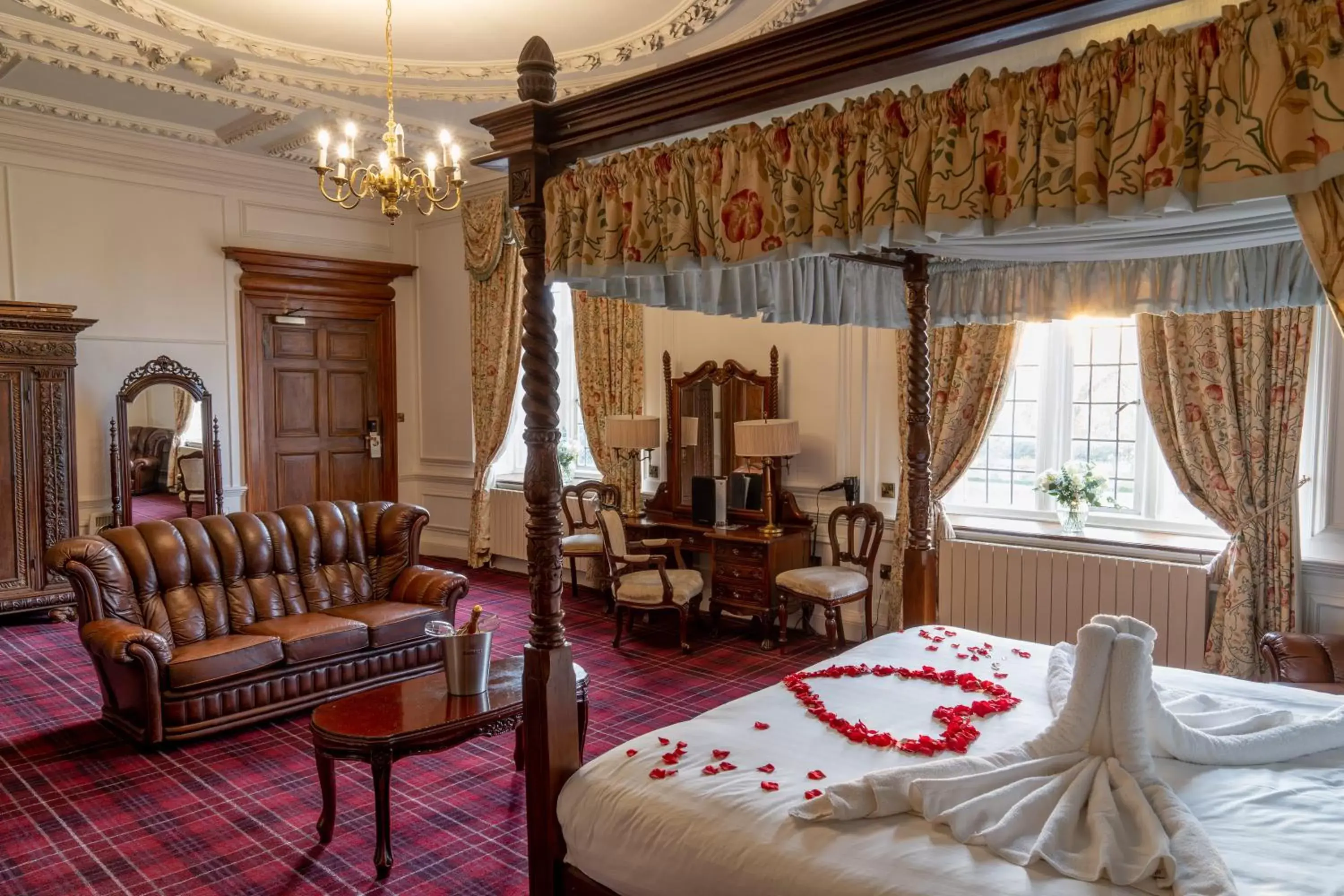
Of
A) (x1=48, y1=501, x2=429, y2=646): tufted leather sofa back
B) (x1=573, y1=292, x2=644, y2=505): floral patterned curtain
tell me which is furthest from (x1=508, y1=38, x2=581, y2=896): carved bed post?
(x1=573, y1=292, x2=644, y2=505): floral patterned curtain

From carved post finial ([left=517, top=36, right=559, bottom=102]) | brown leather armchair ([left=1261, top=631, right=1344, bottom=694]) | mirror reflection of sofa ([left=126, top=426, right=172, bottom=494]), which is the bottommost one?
brown leather armchair ([left=1261, top=631, right=1344, bottom=694])

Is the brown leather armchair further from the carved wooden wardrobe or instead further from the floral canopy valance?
the carved wooden wardrobe

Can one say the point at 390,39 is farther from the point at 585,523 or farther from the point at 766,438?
the point at 585,523

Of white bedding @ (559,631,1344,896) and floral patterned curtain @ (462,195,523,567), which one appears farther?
floral patterned curtain @ (462,195,523,567)

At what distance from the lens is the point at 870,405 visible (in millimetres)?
5812

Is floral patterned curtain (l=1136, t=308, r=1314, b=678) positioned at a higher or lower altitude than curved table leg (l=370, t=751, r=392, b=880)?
higher

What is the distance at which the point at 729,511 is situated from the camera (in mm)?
6293

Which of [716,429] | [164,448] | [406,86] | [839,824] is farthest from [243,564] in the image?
[839,824]

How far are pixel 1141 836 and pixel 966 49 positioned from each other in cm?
173

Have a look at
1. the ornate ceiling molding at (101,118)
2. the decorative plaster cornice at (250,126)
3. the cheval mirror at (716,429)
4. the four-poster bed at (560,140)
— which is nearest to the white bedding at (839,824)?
the four-poster bed at (560,140)

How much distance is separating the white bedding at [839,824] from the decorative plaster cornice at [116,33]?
16.7 feet

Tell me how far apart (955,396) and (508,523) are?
4322mm

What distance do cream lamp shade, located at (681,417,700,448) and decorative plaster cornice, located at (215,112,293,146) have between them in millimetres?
3594

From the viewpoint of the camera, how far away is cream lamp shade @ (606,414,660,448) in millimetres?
6445
